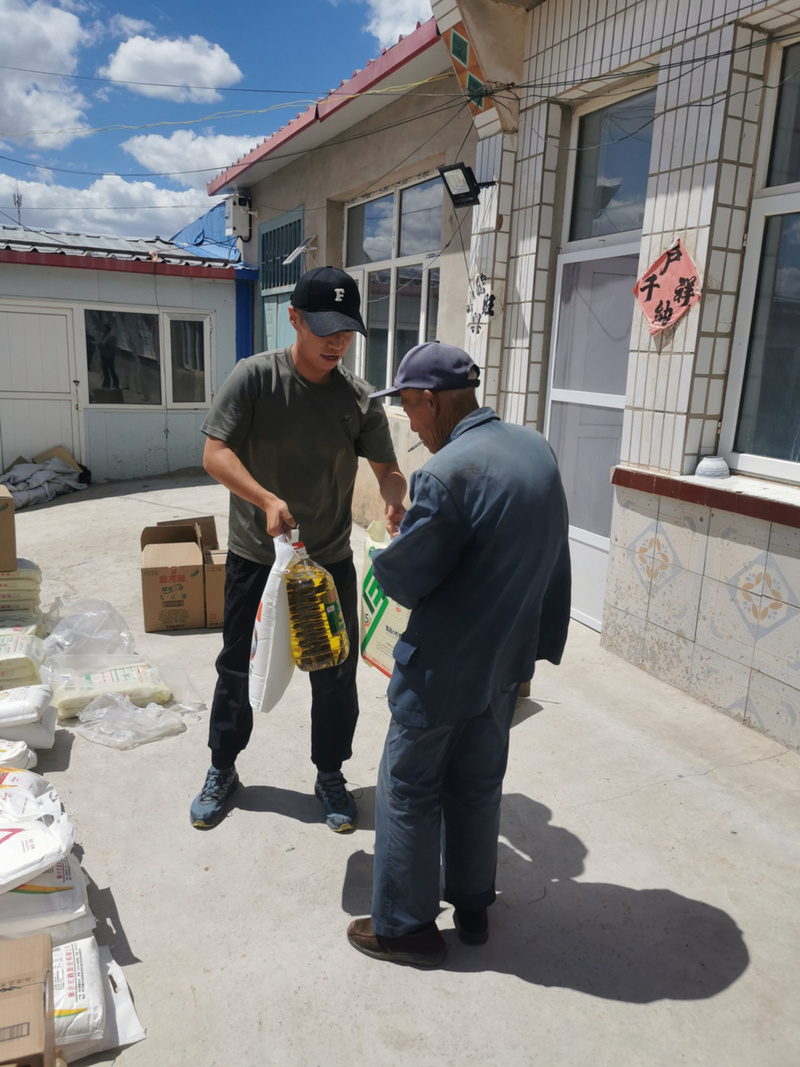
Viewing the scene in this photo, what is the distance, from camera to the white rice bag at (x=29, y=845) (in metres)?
2.02

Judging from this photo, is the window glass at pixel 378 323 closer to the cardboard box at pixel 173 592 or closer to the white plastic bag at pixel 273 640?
the cardboard box at pixel 173 592

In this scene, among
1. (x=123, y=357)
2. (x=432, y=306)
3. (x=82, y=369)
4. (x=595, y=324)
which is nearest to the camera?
(x=595, y=324)

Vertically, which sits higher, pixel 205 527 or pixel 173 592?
pixel 205 527

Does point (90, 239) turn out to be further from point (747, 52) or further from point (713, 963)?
point (713, 963)

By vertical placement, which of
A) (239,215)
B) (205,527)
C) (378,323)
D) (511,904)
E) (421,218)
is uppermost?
(239,215)

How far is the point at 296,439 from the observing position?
8.80ft

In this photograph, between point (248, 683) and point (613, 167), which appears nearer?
point (248, 683)

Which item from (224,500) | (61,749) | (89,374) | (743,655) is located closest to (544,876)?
(743,655)

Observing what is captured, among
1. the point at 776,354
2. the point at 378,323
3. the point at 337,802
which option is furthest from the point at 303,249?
the point at 337,802

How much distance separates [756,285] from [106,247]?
10188mm

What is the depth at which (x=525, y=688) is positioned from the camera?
3855 millimetres

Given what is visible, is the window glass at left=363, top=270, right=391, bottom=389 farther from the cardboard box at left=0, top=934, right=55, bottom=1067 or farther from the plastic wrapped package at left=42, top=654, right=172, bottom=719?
the cardboard box at left=0, top=934, right=55, bottom=1067

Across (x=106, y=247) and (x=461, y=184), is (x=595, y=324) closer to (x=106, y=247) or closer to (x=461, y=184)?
(x=461, y=184)

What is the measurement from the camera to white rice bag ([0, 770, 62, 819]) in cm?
224
